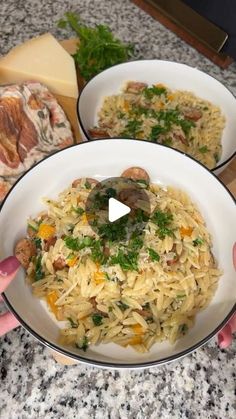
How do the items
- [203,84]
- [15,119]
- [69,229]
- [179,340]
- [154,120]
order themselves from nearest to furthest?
[179,340] < [69,229] < [15,119] < [154,120] < [203,84]

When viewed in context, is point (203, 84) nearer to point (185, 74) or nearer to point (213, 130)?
point (185, 74)

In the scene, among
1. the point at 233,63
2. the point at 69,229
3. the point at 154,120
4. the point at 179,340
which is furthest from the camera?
the point at 233,63

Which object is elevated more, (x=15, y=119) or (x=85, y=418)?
(x=15, y=119)

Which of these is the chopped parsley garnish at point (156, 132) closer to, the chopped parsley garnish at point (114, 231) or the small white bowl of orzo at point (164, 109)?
the small white bowl of orzo at point (164, 109)

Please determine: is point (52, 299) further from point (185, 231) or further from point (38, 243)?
point (185, 231)

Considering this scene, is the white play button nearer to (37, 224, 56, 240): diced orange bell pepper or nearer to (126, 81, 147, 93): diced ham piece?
(37, 224, 56, 240): diced orange bell pepper

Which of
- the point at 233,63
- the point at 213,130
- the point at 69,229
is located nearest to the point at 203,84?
the point at 213,130
